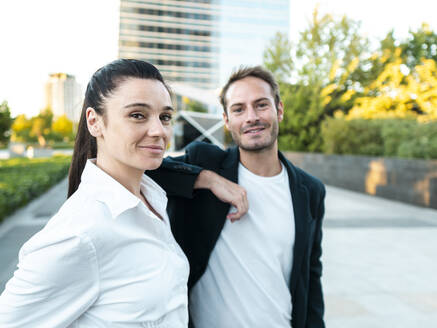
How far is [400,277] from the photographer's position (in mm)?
4293

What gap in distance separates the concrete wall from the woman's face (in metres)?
8.80

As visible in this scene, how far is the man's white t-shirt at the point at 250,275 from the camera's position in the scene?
166 centimetres

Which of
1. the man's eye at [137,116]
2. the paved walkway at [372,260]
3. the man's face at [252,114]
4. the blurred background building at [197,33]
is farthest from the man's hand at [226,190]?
the blurred background building at [197,33]

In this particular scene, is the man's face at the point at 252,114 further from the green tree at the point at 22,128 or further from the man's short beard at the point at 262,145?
the green tree at the point at 22,128

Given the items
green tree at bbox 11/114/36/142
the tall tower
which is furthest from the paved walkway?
the tall tower

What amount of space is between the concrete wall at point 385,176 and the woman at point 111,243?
8.80 m

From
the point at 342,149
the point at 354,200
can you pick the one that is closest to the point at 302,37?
the point at 342,149

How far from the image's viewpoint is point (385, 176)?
981cm

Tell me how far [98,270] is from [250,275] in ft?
2.94

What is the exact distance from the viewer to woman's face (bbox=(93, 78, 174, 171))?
1097 mm

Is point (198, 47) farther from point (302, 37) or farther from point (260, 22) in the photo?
point (302, 37)

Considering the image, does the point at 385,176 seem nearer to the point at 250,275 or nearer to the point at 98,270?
the point at 250,275

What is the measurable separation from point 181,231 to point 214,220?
204mm

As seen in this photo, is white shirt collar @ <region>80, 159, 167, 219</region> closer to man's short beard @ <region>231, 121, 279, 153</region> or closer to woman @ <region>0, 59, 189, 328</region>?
woman @ <region>0, 59, 189, 328</region>
